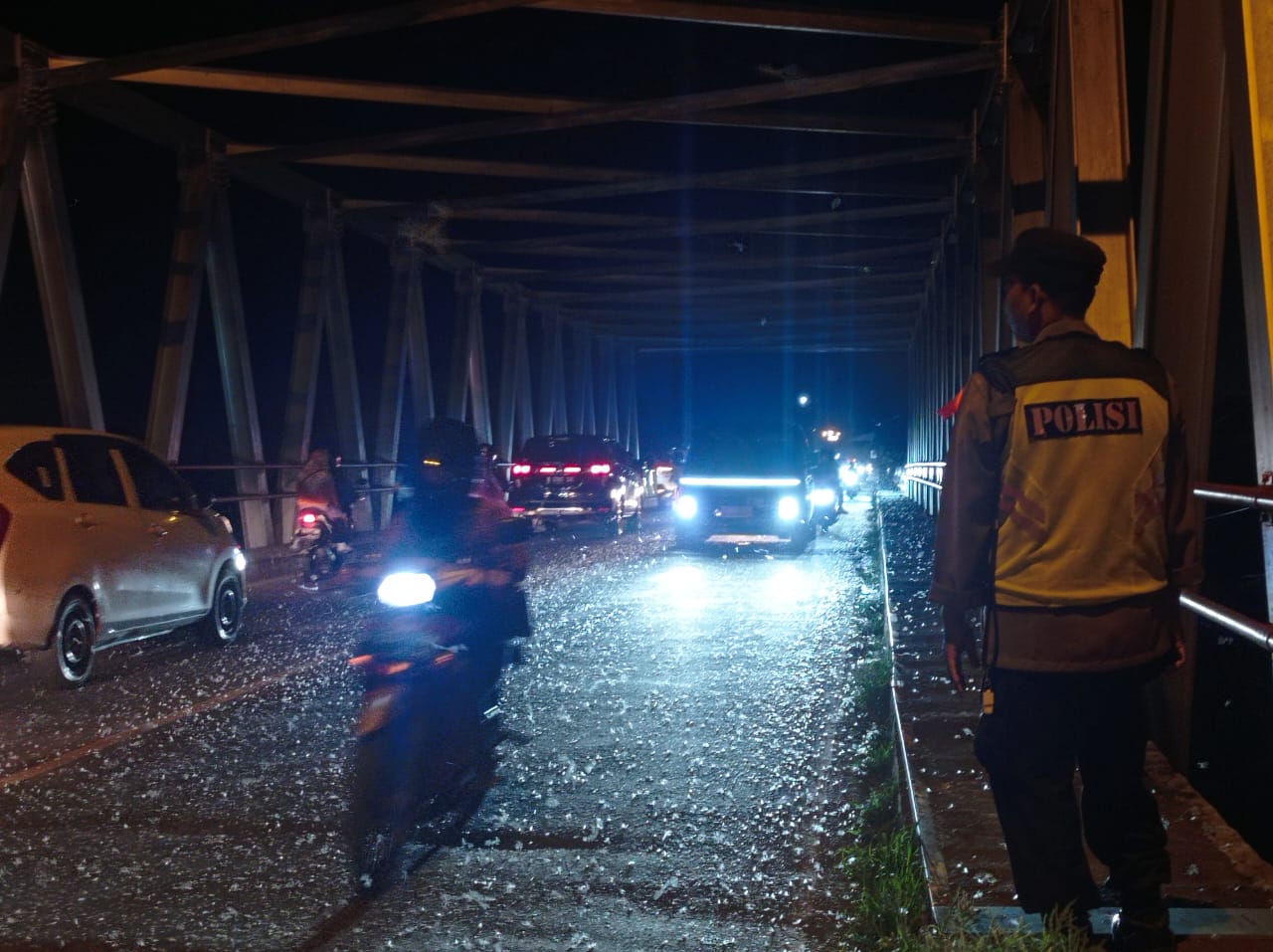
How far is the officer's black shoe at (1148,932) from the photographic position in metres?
3.10

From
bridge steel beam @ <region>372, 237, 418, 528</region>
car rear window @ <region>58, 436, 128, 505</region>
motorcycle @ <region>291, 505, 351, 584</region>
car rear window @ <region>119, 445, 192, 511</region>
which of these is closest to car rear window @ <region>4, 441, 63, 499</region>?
car rear window @ <region>58, 436, 128, 505</region>

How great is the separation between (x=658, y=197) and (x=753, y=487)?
679 centimetres

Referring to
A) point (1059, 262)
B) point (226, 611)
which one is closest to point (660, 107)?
point (226, 611)

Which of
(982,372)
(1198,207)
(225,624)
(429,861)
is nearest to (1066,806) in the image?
(982,372)

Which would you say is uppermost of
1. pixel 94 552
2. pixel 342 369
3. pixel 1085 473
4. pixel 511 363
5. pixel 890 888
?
pixel 511 363

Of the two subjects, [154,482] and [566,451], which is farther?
[566,451]

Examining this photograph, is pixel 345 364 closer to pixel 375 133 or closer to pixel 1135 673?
pixel 375 133

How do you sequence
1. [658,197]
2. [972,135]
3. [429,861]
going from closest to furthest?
[429,861]
[972,135]
[658,197]

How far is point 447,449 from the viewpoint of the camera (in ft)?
22.5

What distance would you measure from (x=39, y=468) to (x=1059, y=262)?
7.33 meters

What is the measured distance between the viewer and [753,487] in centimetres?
1852

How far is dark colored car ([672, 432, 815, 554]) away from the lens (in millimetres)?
18516

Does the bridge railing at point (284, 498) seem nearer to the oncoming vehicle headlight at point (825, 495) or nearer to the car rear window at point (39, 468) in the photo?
the car rear window at point (39, 468)

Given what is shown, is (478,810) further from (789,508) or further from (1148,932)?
(789,508)
